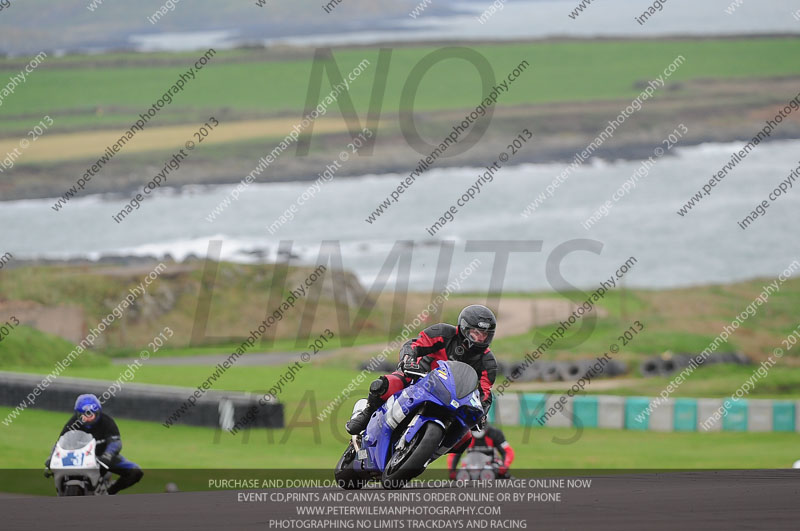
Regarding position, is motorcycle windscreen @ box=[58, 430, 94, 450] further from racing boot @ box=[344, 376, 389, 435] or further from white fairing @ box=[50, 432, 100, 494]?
racing boot @ box=[344, 376, 389, 435]

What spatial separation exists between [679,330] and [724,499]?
27.8 metres

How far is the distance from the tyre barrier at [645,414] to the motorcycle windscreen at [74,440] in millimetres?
11446

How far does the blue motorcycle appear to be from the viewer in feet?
29.1

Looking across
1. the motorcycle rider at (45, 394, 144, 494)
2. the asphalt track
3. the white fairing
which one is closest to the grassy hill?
the motorcycle rider at (45, 394, 144, 494)

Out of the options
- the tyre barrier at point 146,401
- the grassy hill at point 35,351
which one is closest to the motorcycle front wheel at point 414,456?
the tyre barrier at point 146,401

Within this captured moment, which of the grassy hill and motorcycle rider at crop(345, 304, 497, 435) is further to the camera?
the grassy hill

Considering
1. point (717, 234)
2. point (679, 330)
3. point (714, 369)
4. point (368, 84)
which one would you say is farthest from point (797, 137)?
point (714, 369)

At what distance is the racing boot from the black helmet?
0.80 meters

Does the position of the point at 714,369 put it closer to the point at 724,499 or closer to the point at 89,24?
the point at 724,499

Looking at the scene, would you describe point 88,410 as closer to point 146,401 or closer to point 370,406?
point 370,406

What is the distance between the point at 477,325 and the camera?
920cm

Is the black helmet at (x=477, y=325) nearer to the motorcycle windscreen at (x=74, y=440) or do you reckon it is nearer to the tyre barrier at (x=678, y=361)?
the motorcycle windscreen at (x=74, y=440)

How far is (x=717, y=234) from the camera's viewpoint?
57062 mm

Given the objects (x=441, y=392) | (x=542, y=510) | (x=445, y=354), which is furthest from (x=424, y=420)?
(x=542, y=510)
